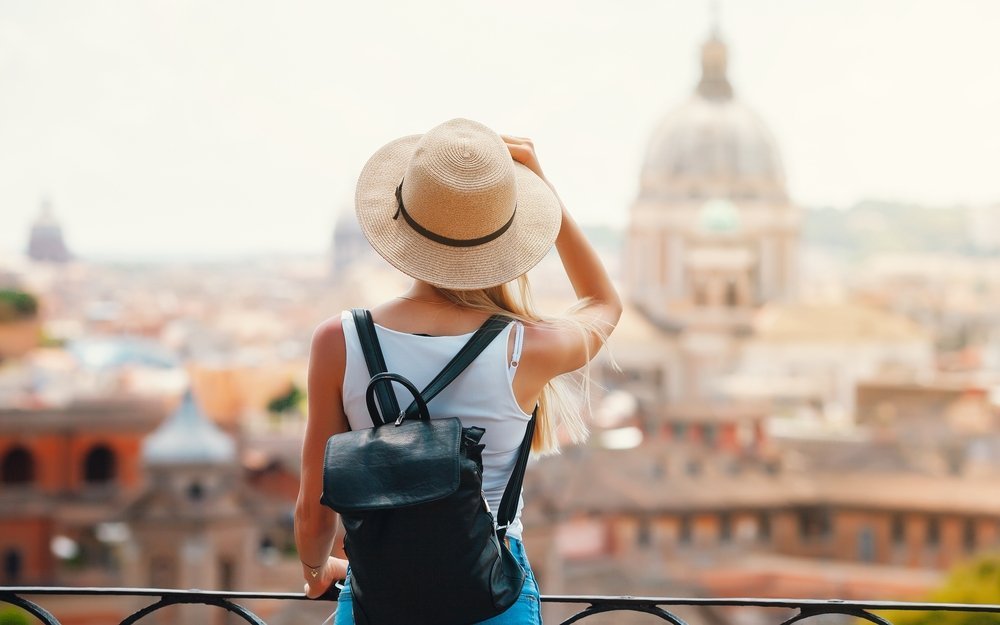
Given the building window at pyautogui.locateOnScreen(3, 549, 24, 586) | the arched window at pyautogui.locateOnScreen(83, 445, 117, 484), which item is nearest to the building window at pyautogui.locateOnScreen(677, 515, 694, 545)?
the arched window at pyautogui.locateOnScreen(83, 445, 117, 484)

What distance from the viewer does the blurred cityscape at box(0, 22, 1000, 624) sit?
20781 mm

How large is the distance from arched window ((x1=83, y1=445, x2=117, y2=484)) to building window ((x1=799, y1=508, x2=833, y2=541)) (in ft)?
38.7

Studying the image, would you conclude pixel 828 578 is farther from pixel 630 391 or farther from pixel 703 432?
pixel 630 391

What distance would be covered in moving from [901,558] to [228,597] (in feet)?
73.3

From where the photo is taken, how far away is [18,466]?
82.5 feet

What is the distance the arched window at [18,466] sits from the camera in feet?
82.2

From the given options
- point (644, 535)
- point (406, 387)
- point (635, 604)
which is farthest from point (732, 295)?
point (406, 387)

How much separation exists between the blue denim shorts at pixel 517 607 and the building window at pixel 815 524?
75.7 feet

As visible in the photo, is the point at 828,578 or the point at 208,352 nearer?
the point at 828,578

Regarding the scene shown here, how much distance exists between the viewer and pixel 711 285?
133 feet

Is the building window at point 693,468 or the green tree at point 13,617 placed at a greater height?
the green tree at point 13,617

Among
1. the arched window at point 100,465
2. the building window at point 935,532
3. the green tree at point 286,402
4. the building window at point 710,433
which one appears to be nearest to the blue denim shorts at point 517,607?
the building window at point 935,532

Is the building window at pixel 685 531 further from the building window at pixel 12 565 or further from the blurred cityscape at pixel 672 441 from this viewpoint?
the building window at pixel 12 565

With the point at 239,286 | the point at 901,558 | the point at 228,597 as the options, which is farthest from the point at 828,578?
the point at 239,286
